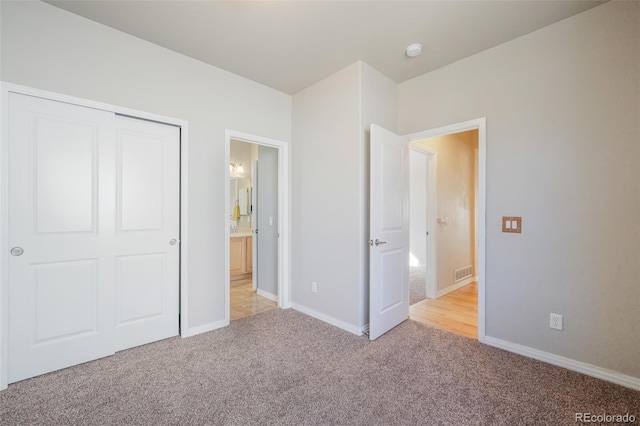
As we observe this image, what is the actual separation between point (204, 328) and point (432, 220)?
127 inches

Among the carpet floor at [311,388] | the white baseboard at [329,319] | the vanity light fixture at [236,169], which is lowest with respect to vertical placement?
the carpet floor at [311,388]

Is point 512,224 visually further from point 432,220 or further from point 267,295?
point 267,295

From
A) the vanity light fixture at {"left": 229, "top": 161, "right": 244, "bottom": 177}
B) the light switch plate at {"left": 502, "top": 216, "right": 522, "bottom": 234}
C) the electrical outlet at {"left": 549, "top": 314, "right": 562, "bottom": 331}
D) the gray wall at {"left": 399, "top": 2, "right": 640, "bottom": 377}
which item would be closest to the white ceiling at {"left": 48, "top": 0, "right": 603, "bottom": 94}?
the gray wall at {"left": 399, "top": 2, "right": 640, "bottom": 377}

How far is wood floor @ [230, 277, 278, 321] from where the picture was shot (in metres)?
3.41

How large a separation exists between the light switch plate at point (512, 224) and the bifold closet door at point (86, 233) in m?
3.06

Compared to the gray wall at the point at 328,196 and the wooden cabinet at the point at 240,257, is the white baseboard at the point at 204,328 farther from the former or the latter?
the wooden cabinet at the point at 240,257

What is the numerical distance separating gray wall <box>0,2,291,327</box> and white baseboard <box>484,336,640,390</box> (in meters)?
2.73

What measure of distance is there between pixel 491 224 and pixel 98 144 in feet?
11.4

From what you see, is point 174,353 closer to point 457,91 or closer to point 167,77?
point 167,77

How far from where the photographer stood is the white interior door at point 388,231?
2.64 metres

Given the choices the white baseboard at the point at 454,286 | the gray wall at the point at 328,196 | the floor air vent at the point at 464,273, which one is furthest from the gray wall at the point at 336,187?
the floor air vent at the point at 464,273

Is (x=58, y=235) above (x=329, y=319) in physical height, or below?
above

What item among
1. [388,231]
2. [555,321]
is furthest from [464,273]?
[388,231]

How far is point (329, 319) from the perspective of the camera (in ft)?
10.1
